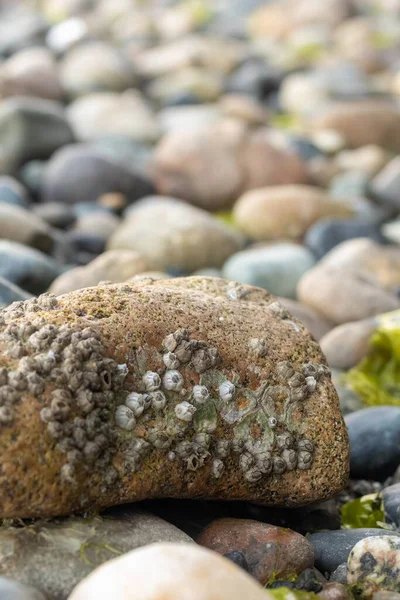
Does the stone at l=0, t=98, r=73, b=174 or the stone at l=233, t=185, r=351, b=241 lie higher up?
the stone at l=0, t=98, r=73, b=174

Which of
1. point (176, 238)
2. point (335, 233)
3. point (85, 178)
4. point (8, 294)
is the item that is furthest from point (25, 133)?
point (8, 294)

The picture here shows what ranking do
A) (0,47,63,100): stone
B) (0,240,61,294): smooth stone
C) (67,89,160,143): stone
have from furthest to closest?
(0,47,63,100): stone
(67,89,160,143): stone
(0,240,61,294): smooth stone

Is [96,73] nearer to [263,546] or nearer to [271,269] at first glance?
[271,269]

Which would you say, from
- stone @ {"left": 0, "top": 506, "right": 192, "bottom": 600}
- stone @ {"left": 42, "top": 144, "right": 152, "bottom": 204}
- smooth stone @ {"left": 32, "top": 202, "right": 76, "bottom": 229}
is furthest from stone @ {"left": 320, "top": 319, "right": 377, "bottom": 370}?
stone @ {"left": 42, "top": 144, "right": 152, "bottom": 204}

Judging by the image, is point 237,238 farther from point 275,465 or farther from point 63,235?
point 275,465

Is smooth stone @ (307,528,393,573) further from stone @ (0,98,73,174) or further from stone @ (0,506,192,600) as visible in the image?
stone @ (0,98,73,174)

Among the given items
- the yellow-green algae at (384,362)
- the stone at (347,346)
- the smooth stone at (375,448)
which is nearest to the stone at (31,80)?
the stone at (347,346)

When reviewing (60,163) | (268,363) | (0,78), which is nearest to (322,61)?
(0,78)
